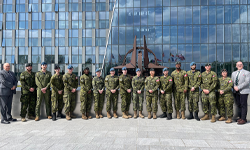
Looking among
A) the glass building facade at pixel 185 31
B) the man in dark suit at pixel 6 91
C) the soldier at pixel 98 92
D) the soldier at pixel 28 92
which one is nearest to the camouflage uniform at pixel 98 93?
the soldier at pixel 98 92

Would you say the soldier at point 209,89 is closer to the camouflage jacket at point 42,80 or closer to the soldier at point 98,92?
the soldier at point 98,92

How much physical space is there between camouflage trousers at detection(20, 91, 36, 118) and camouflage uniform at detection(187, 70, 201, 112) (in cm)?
544

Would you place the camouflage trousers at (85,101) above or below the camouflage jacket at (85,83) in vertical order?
below

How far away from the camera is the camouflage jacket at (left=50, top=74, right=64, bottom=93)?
20.3 feet

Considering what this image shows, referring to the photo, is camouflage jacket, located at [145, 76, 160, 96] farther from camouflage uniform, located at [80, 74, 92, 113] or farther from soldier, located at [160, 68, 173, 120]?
camouflage uniform, located at [80, 74, 92, 113]

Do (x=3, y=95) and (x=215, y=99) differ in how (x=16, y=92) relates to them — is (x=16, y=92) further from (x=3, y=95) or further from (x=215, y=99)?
(x=215, y=99)

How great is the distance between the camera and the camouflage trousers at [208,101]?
5.95m

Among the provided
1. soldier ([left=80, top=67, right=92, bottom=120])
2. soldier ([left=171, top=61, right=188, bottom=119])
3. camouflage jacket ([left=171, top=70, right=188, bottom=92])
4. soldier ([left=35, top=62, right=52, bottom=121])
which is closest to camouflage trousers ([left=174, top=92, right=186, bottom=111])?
soldier ([left=171, top=61, right=188, bottom=119])

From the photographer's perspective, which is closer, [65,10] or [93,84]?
[93,84]

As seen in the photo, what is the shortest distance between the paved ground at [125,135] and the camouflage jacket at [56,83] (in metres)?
1.12

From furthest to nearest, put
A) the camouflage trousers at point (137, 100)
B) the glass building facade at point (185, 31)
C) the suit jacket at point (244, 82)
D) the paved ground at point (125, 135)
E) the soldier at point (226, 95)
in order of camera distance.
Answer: the glass building facade at point (185, 31), the camouflage trousers at point (137, 100), the soldier at point (226, 95), the suit jacket at point (244, 82), the paved ground at point (125, 135)

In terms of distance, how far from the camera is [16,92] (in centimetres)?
669

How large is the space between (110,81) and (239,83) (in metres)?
4.23

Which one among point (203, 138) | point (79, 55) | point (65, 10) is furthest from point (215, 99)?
point (65, 10)
